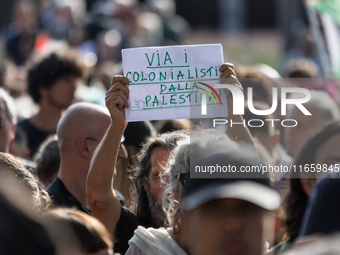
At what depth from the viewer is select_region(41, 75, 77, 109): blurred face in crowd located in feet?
15.6

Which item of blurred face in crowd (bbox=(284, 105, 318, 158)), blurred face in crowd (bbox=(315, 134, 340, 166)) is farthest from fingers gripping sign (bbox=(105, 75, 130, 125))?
blurred face in crowd (bbox=(284, 105, 318, 158))

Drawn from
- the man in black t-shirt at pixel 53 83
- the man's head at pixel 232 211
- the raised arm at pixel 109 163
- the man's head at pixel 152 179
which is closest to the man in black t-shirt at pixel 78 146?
the man's head at pixel 152 179

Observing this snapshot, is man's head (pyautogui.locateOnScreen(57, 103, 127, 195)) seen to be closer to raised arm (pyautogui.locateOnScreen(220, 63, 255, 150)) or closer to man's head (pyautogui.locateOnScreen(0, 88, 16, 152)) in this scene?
man's head (pyautogui.locateOnScreen(0, 88, 16, 152))

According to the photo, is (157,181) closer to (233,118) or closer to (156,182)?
(156,182)

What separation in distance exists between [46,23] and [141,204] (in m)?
7.64

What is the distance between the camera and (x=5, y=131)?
3.36 meters

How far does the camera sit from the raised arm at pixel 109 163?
2.50 meters

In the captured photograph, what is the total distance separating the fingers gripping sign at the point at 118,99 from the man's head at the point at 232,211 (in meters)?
0.78

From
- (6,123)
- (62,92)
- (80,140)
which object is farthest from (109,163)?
(62,92)

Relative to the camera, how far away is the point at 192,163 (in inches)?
83.0

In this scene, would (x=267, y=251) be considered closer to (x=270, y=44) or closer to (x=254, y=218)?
(x=254, y=218)

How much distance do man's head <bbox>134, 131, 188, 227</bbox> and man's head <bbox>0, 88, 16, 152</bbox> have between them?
0.90m

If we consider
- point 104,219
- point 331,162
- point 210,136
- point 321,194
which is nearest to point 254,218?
point 321,194

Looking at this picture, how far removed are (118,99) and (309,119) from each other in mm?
1424
